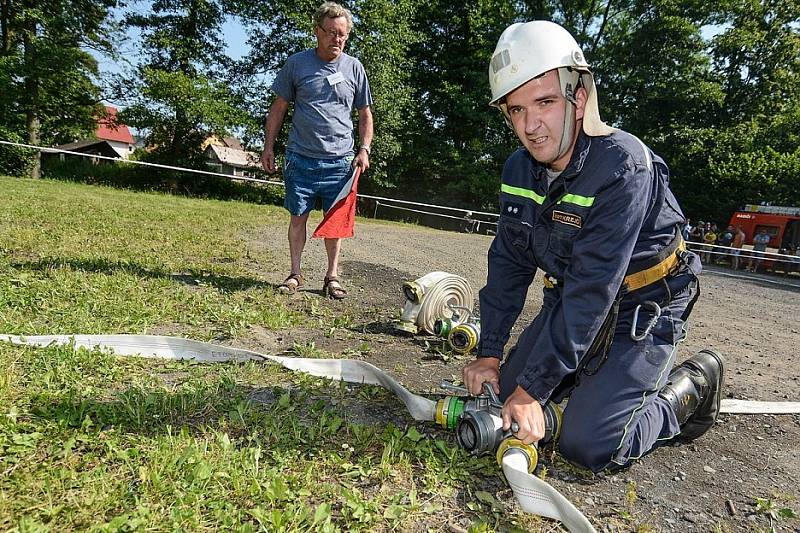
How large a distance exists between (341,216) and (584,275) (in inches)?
122

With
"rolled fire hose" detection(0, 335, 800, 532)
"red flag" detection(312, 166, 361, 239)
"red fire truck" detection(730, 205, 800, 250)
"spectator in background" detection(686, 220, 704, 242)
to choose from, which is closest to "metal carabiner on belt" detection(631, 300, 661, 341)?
"rolled fire hose" detection(0, 335, 800, 532)

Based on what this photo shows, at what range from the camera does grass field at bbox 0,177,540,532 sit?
1758 millimetres

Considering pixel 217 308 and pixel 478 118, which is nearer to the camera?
pixel 217 308

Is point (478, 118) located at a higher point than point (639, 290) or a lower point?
higher

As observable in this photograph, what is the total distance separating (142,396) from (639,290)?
240cm

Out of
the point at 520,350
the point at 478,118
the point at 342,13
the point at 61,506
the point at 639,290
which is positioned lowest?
the point at 61,506

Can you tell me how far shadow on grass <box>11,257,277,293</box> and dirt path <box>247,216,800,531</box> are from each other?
0.47 m

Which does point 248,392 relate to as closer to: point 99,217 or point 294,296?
point 294,296

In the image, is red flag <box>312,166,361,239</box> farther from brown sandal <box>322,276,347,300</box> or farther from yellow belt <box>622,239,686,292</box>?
yellow belt <box>622,239,686,292</box>

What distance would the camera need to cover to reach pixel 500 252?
2773mm

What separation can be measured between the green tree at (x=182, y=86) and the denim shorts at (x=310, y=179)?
23.6 meters

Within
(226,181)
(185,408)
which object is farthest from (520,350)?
(226,181)

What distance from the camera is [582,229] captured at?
228cm

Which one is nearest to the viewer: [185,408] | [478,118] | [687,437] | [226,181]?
[185,408]
